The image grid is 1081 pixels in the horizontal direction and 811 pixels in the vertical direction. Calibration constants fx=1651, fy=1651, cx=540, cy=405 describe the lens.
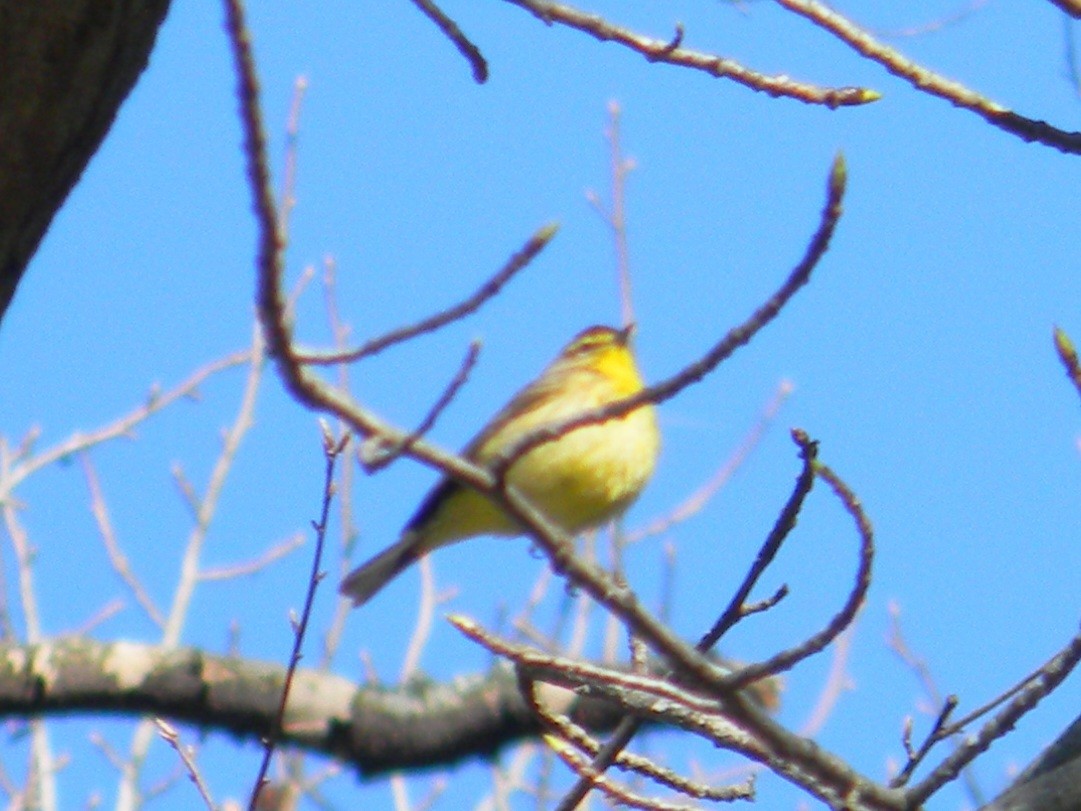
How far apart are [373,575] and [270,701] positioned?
154 inches

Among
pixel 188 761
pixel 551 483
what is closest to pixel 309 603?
pixel 188 761

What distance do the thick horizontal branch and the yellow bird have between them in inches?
122

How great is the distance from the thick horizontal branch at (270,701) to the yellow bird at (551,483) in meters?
3.11

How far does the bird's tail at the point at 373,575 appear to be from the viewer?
23.8 ft

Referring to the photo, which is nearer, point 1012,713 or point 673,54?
point 1012,713

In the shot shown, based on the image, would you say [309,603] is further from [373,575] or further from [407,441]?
[373,575]

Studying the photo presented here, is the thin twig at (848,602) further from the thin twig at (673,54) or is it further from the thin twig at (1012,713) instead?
the thin twig at (673,54)

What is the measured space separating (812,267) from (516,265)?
0.82 feet

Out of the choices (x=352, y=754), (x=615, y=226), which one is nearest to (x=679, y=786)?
(x=352, y=754)

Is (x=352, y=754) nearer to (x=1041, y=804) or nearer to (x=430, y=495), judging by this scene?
(x=1041, y=804)

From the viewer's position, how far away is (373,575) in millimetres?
7246

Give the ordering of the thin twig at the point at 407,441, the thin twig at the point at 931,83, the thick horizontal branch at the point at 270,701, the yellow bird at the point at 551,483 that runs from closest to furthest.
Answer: the thin twig at the point at 407,441 → the thin twig at the point at 931,83 → the thick horizontal branch at the point at 270,701 → the yellow bird at the point at 551,483

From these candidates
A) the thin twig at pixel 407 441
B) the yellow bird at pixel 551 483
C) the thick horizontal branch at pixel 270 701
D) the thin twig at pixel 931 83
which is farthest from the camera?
the yellow bird at pixel 551 483

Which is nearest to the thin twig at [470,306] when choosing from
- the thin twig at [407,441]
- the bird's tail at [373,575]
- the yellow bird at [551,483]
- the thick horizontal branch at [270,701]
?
the thin twig at [407,441]
